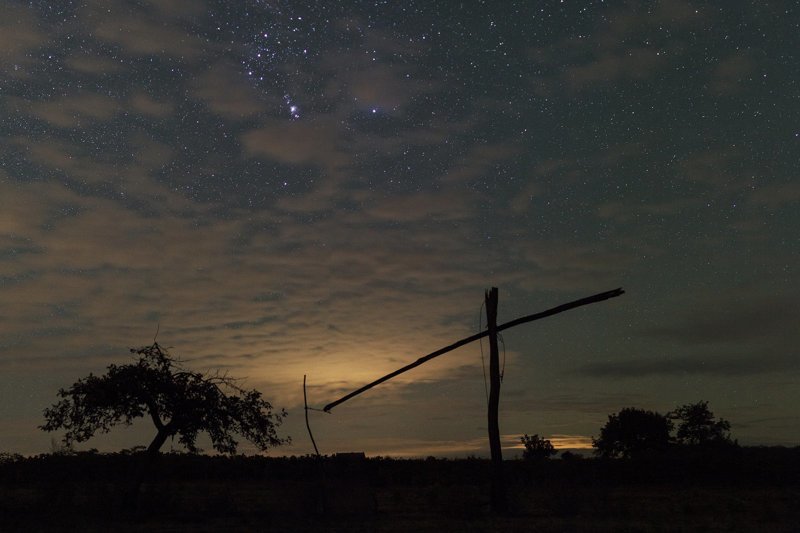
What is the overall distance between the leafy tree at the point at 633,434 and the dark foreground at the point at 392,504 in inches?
854

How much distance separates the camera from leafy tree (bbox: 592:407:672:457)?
225ft

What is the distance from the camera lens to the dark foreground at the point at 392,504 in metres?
21.0

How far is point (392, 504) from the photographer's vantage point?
3044 centimetres

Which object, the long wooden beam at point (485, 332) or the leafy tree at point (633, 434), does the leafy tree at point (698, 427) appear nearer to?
the leafy tree at point (633, 434)

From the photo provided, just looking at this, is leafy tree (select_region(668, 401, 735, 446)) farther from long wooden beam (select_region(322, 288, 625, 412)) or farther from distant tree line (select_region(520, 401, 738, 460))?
long wooden beam (select_region(322, 288, 625, 412))

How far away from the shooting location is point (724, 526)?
21141mm

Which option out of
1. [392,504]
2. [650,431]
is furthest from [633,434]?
[392,504]

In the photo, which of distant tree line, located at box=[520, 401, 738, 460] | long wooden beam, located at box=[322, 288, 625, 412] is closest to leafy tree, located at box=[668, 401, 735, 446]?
distant tree line, located at box=[520, 401, 738, 460]

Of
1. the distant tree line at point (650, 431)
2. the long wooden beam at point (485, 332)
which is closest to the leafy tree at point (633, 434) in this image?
the distant tree line at point (650, 431)

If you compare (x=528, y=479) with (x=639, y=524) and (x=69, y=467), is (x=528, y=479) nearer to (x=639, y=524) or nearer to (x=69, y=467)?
(x=639, y=524)

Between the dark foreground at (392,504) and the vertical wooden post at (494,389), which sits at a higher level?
the vertical wooden post at (494,389)

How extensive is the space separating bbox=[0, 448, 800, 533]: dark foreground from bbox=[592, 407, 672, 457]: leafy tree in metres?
21.7

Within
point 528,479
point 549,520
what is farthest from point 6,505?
point 528,479

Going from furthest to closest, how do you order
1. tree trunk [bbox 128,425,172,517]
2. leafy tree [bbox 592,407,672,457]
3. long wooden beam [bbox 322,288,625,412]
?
leafy tree [bbox 592,407,672,457] → tree trunk [bbox 128,425,172,517] → long wooden beam [bbox 322,288,625,412]
